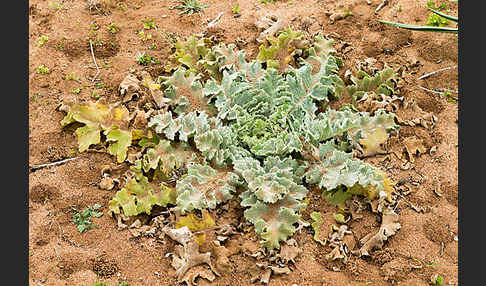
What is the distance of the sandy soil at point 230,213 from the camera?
371 cm

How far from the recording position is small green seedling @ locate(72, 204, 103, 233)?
3990 mm

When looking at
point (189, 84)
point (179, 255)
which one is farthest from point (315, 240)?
point (189, 84)

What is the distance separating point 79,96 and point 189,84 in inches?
42.6

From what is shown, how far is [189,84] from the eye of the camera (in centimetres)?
475

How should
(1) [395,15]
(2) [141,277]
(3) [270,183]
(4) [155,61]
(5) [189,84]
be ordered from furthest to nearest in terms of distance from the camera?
(1) [395,15], (4) [155,61], (5) [189,84], (3) [270,183], (2) [141,277]

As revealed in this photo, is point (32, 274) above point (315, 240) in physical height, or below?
below

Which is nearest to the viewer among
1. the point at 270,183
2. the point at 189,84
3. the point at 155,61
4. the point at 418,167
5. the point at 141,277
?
the point at 141,277

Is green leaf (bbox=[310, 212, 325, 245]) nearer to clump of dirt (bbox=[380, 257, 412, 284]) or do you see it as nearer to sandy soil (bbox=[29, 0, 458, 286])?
sandy soil (bbox=[29, 0, 458, 286])

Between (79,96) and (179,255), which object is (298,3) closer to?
(79,96)

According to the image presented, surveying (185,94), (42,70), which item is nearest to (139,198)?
(185,94)

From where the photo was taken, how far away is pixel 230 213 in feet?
13.3

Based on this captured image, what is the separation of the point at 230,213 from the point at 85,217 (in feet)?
3.73

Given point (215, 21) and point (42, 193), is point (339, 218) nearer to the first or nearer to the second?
point (42, 193)

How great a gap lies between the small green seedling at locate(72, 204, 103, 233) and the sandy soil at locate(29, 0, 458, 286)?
4 centimetres
